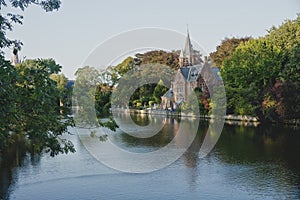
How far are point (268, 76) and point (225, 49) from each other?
14793mm

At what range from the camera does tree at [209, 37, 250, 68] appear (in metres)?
43.9

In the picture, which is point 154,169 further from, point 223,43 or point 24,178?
point 223,43

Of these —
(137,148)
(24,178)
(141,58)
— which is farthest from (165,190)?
(141,58)

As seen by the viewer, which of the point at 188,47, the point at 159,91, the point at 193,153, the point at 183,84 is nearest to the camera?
the point at 193,153

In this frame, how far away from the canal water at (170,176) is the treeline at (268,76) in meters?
8.63

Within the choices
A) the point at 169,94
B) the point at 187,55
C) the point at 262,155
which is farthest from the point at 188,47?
the point at 262,155

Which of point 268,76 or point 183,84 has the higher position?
point 183,84

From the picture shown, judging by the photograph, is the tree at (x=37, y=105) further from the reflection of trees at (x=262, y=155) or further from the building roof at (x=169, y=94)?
the building roof at (x=169, y=94)

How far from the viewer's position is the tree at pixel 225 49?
144 ft

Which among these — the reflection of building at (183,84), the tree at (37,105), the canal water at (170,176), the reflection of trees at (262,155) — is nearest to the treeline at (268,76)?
the reflection of trees at (262,155)

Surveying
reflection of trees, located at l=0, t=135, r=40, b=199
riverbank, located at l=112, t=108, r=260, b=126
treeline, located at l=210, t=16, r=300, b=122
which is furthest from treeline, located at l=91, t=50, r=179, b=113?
reflection of trees, located at l=0, t=135, r=40, b=199

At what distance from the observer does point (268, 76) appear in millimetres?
30641

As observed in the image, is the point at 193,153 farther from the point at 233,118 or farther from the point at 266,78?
the point at 266,78

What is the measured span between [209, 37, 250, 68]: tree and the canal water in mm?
26944
